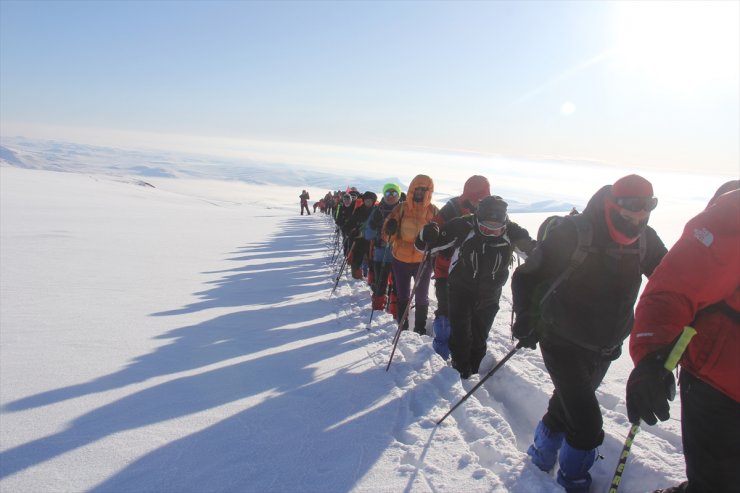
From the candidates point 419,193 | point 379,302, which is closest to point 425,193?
point 419,193

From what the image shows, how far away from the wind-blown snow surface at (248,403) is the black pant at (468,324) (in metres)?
0.28

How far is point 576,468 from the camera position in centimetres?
299

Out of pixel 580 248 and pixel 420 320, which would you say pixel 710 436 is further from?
pixel 420 320

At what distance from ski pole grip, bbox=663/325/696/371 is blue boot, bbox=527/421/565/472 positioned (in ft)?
5.08

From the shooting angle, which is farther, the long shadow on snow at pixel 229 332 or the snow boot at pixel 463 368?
the snow boot at pixel 463 368

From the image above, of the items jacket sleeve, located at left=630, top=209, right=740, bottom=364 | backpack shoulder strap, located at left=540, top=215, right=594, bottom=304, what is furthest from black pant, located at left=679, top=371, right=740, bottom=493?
backpack shoulder strap, located at left=540, top=215, right=594, bottom=304

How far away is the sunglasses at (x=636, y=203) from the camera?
111 inches

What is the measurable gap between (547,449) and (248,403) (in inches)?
96.8

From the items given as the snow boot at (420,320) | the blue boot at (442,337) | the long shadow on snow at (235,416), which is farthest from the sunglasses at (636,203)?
the snow boot at (420,320)

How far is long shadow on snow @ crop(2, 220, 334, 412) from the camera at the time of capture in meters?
4.05

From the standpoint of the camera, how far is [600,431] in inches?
119

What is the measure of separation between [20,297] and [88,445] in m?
4.70

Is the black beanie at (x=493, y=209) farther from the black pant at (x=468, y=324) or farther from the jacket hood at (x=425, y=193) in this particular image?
the jacket hood at (x=425, y=193)

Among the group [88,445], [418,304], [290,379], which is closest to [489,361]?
[418,304]
